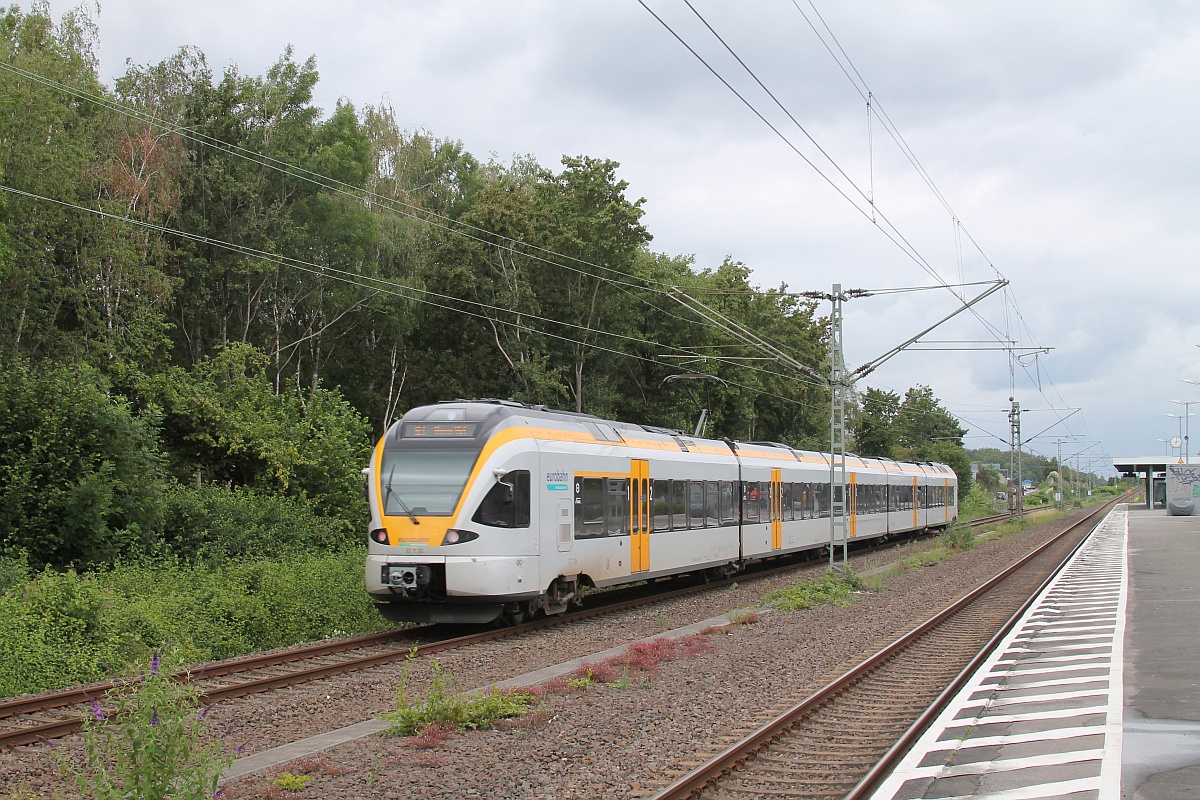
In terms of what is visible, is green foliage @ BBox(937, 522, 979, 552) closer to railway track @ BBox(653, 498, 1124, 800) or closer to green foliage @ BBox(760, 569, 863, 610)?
green foliage @ BBox(760, 569, 863, 610)

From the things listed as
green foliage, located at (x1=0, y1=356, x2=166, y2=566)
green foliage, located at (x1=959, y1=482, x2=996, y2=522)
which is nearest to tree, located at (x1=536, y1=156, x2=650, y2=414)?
green foliage, located at (x1=0, y1=356, x2=166, y2=566)

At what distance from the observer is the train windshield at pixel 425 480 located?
1459 cm

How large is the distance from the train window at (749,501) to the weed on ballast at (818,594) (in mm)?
3133

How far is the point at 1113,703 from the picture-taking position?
382 inches

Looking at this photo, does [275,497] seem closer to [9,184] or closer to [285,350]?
[9,184]

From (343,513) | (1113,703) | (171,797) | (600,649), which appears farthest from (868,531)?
(171,797)

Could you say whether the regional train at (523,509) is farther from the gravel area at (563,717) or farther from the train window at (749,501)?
the train window at (749,501)

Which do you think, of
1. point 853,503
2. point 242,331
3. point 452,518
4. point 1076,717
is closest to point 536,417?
point 452,518

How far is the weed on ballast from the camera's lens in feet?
62.7

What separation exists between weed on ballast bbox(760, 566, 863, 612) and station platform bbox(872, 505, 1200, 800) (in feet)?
12.4

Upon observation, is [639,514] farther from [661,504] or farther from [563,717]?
[563,717]

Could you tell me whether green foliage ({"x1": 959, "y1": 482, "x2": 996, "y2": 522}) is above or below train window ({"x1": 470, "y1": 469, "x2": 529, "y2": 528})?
below

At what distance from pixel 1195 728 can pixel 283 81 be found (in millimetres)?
38764

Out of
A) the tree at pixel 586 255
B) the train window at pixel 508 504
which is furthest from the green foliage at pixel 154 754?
the tree at pixel 586 255
